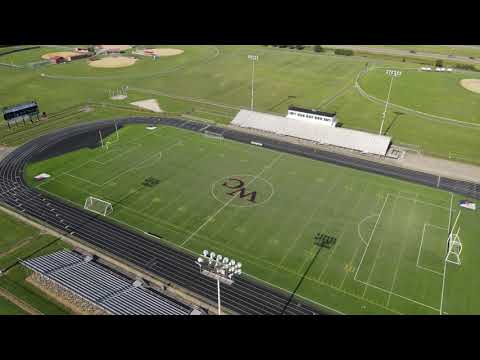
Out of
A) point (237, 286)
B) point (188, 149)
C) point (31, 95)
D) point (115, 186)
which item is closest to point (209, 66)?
point (31, 95)

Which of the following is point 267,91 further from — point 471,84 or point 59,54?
point 59,54

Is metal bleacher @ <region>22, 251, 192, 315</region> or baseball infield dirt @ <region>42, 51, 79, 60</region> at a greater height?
baseball infield dirt @ <region>42, 51, 79, 60</region>

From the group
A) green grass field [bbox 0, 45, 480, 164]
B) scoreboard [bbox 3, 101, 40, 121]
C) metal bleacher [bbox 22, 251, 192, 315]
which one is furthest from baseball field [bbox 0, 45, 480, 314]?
metal bleacher [bbox 22, 251, 192, 315]

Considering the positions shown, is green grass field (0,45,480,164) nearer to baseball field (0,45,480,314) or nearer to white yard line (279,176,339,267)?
baseball field (0,45,480,314)

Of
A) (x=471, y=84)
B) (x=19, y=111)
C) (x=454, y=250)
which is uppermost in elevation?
(x=471, y=84)

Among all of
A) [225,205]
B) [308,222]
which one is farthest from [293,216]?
[225,205]

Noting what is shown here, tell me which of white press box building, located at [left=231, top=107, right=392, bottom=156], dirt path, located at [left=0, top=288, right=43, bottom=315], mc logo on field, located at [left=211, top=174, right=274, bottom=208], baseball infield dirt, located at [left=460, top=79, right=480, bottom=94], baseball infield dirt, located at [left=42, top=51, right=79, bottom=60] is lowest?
dirt path, located at [left=0, top=288, right=43, bottom=315]

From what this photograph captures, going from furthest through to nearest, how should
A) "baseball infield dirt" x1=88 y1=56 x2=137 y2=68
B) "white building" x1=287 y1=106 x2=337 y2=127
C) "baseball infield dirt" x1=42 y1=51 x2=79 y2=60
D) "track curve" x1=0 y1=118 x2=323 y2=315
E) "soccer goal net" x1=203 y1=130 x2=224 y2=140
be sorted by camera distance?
1. "baseball infield dirt" x1=42 y1=51 x2=79 y2=60
2. "baseball infield dirt" x1=88 y1=56 x2=137 y2=68
3. "white building" x1=287 y1=106 x2=337 y2=127
4. "soccer goal net" x1=203 y1=130 x2=224 y2=140
5. "track curve" x1=0 y1=118 x2=323 y2=315
